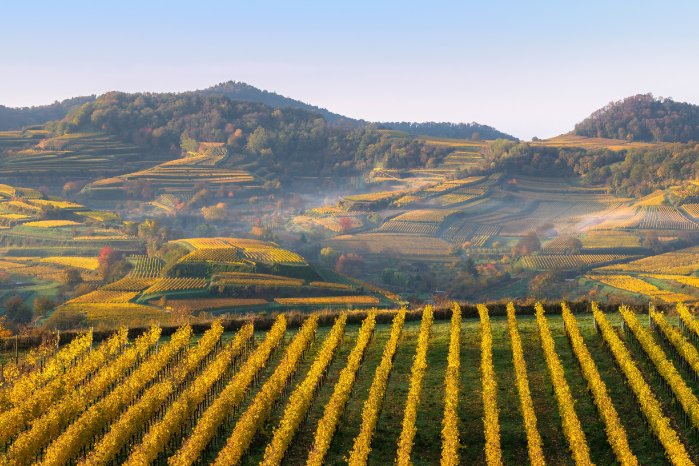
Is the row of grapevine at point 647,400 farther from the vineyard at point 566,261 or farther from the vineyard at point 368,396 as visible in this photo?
the vineyard at point 566,261

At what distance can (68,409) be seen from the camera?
27109 mm

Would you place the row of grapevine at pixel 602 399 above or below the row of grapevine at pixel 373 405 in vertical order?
above

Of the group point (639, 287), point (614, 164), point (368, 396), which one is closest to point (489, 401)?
point (368, 396)

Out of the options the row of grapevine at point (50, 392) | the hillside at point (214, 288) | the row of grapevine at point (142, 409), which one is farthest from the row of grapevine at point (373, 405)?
the hillside at point (214, 288)

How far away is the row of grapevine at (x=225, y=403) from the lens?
80.0 feet

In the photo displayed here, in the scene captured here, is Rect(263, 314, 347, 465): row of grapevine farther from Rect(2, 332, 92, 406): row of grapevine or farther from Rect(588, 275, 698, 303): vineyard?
Rect(588, 275, 698, 303): vineyard

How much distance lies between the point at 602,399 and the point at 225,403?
43.3 feet

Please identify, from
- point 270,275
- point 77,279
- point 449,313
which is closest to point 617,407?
point 449,313

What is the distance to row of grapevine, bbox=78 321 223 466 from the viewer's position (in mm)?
Result: 24312

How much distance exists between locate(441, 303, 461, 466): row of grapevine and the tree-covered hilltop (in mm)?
143609

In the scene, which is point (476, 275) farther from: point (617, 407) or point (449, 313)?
point (617, 407)

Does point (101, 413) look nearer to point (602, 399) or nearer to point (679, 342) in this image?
point (602, 399)

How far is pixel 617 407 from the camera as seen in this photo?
29156 millimetres

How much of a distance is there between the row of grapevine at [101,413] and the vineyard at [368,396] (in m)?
0.07
